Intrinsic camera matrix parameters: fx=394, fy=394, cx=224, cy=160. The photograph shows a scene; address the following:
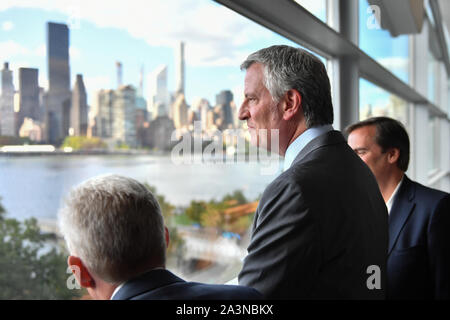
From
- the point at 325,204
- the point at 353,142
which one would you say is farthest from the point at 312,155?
the point at 353,142

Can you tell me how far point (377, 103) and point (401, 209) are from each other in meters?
2.49

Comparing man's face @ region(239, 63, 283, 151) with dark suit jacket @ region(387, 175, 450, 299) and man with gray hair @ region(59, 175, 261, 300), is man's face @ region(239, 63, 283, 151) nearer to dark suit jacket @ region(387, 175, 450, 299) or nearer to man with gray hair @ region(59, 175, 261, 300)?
man with gray hair @ region(59, 175, 261, 300)

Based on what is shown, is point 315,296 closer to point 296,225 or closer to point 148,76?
point 296,225

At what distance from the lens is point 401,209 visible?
5.70ft

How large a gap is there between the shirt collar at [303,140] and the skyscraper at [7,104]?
0.78m

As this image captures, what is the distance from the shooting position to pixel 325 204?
2.90ft

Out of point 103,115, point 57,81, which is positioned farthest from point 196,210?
point 57,81

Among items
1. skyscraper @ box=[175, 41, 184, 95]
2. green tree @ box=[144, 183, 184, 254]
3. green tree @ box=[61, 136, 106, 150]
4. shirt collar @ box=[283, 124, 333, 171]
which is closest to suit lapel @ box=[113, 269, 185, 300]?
shirt collar @ box=[283, 124, 333, 171]

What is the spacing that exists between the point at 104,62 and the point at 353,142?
1231 millimetres

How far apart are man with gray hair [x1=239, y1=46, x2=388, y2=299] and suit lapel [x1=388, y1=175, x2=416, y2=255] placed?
66 cm

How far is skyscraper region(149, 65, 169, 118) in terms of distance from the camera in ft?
6.44

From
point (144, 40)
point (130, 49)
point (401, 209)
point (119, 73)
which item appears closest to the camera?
point (401, 209)

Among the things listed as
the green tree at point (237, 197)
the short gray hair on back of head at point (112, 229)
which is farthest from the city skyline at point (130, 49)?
the green tree at point (237, 197)

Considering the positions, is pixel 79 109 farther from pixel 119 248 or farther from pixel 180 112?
pixel 119 248
